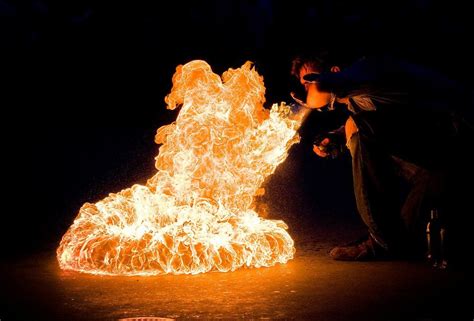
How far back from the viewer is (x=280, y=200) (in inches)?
488

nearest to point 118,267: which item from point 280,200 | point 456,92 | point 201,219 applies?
point 201,219

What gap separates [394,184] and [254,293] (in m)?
2.35

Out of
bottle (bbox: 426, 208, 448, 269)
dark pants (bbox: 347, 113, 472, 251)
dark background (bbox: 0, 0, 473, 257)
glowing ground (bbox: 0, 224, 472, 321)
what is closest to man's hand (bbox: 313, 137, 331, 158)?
dark pants (bbox: 347, 113, 472, 251)

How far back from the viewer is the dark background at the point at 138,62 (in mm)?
13383

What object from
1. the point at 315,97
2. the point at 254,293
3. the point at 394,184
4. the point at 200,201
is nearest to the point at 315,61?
the point at 315,97

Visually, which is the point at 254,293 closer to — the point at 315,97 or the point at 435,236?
the point at 435,236

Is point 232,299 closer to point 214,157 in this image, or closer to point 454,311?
point 454,311

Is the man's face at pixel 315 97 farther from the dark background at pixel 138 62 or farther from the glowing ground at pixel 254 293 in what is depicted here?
the dark background at pixel 138 62

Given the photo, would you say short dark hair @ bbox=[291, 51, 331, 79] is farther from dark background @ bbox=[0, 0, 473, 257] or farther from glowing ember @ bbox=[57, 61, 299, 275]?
dark background @ bbox=[0, 0, 473, 257]

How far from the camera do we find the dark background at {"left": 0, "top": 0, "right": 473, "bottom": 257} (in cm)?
1338

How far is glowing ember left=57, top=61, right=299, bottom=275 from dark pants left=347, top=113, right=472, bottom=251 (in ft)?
3.12

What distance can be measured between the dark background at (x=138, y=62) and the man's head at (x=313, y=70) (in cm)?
478

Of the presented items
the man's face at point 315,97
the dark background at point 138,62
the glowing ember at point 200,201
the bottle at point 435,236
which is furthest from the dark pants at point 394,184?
the dark background at point 138,62

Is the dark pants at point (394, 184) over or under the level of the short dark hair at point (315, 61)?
under
